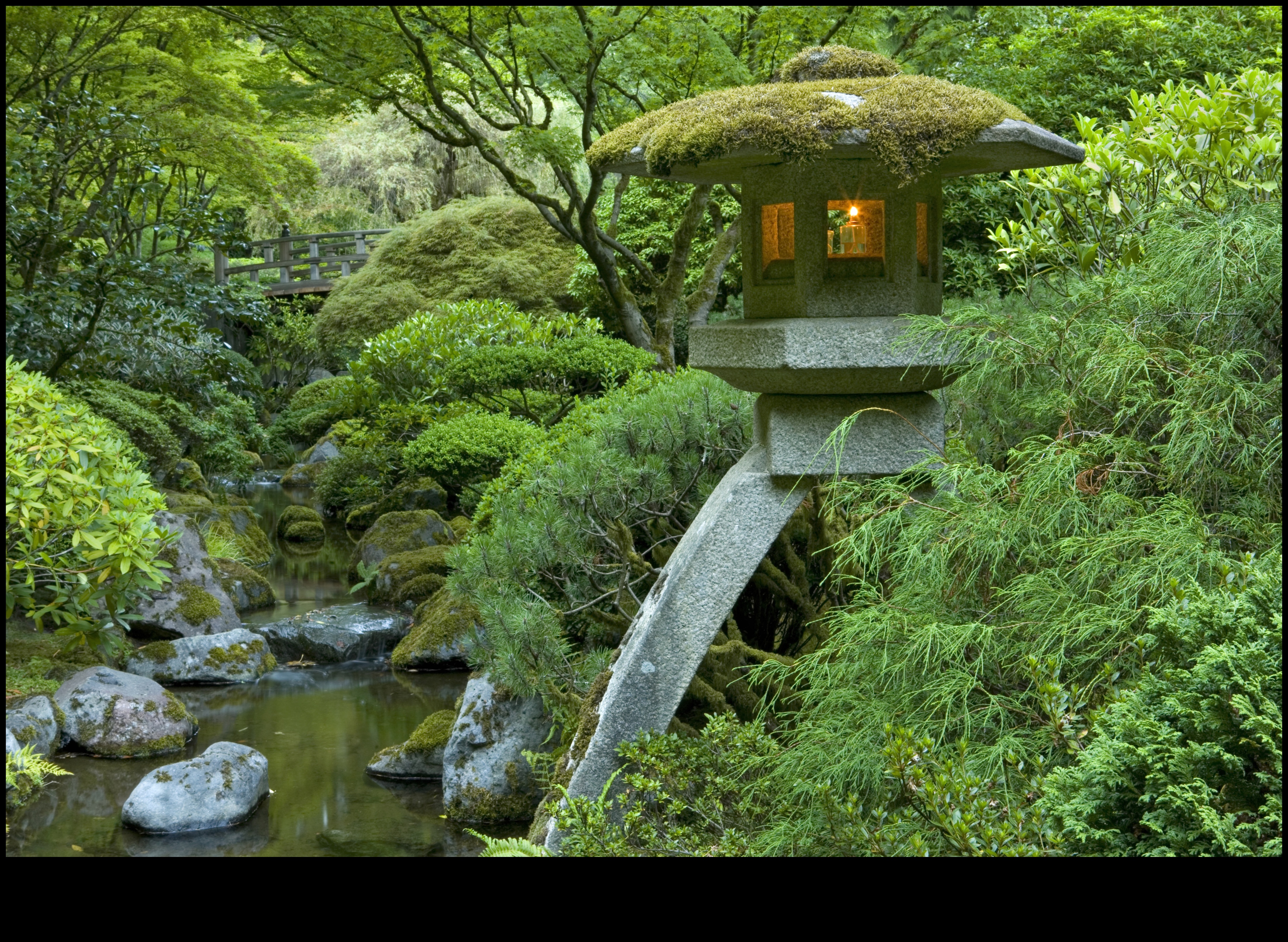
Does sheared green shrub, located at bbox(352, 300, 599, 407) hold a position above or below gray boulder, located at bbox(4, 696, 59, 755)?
above

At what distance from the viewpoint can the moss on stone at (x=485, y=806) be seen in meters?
5.47

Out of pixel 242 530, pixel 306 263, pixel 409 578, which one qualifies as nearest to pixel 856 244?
pixel 409 578

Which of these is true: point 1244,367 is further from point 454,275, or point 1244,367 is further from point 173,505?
point 454,275

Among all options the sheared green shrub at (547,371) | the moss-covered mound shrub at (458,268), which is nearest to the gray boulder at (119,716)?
the sheared green shrub at (547,371)

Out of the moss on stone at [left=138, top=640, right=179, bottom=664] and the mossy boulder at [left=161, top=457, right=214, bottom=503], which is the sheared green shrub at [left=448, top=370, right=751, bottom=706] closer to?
the moss on stone at [left=138, top=640, right=179, bottom=664]

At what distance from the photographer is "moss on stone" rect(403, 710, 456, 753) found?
6125 millimetres

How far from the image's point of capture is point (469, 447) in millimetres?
9812

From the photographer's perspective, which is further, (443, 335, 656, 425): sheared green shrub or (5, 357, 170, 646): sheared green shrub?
(443, 335, 656, 425): sheared green shrub

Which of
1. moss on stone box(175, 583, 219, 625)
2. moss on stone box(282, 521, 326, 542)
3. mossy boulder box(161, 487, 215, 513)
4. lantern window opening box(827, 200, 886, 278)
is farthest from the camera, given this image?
moss on stone box(282, 521, 326, 542)

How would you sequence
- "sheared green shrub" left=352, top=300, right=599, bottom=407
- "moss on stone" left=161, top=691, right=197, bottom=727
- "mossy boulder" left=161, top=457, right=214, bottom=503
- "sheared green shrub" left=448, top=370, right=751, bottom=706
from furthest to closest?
1. "mossy boulder" left=161, top=457, right=214, bottom=503
2. "sheared green shrub" left=352, top=300, right=599, bottom=407
3. "moss on stone" left=161, top=691, right=197, bottom=727
4. "sheared green shrub" left=448, top=370, right=751, bottom=706

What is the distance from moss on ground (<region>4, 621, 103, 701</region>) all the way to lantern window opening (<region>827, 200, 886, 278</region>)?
525 cm

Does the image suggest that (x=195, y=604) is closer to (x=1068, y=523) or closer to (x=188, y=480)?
(x=188, y=480)

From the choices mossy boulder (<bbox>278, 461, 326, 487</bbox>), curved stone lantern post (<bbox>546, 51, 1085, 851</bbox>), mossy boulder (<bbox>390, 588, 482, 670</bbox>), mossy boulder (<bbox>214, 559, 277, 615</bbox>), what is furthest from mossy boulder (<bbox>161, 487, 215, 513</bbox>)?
curved stone lantern post (<bbox>546, 51, 1085, 851</bbox>)

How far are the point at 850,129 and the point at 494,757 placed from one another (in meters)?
3.62
